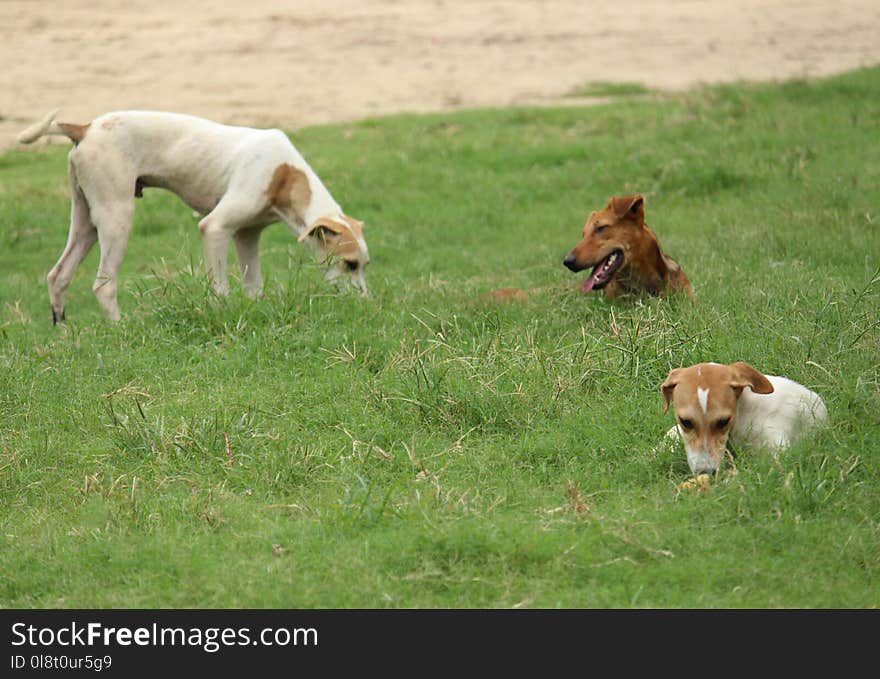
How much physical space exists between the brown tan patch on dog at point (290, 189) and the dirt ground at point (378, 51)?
21.4 feet

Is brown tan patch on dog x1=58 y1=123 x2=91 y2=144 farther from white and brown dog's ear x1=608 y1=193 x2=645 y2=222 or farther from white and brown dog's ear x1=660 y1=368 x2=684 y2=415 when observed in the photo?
white and brown dog's ear x1=660 y1=368 x2=684 y2=415

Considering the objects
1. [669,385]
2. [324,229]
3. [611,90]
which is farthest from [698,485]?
[611,90]

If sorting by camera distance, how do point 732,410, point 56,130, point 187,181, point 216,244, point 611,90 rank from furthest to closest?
1. point 611,90
2. point 187,181
3. point 56,130
4. point 216,244
5. point 732,410

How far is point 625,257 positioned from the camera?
7.58m

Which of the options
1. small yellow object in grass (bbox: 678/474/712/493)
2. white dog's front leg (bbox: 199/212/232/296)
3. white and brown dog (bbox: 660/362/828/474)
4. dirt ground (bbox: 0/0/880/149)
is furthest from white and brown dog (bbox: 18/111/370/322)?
dirt ground (bbox: 0/0/880/149)

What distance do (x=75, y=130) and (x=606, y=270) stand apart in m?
3.55

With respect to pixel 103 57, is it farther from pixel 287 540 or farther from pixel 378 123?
pixel 287 540

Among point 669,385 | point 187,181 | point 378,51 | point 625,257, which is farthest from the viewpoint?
point 378,51

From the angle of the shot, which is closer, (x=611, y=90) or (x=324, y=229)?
(x=324, y=229)

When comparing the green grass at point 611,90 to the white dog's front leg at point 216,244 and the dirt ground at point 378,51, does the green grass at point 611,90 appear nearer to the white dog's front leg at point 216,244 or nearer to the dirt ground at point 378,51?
the dirt ground at point 378,51

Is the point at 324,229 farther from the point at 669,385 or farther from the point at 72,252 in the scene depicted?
the point at 669,385

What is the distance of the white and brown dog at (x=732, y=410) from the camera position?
5.19 m

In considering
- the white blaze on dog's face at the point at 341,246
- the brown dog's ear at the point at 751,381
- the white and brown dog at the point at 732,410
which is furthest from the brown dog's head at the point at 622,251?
the brown dog's ear at the point at 751,381

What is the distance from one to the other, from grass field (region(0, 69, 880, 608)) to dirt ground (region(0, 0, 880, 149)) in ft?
22.7
